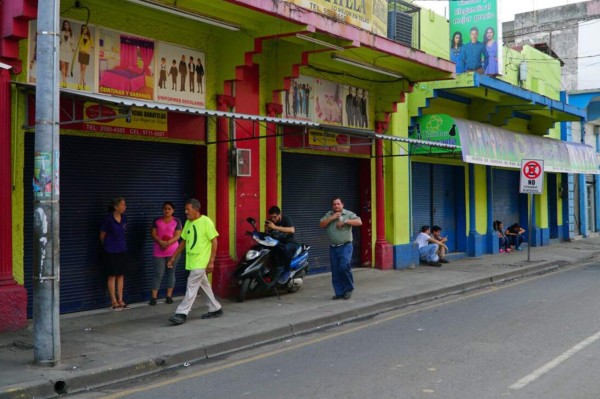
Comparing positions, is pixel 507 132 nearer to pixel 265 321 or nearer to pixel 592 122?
pixel 592 122

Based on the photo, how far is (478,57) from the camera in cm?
1869

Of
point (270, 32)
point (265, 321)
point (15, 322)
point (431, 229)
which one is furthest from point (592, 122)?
point (15, 322)

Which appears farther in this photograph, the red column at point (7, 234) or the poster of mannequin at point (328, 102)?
the poster of mannequin at point (328, 102)

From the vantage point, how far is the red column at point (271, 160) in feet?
41.0

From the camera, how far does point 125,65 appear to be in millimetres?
10078

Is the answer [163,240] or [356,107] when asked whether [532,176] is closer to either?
[356,107]

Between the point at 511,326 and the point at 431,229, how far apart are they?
30.3 ft

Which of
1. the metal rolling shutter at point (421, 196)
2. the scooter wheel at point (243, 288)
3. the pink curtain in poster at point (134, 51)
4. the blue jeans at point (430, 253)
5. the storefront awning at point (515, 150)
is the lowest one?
the scooter wheel at point (243, 288)

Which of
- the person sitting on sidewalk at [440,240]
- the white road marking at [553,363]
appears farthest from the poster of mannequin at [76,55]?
the person sitting on sidewalk at [440,240]

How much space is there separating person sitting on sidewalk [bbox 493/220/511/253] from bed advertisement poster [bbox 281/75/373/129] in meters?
7.75

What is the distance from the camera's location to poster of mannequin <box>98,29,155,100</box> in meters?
9.76

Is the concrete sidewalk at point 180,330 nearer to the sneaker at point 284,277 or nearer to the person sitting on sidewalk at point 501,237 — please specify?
the sneaker at point 284,277

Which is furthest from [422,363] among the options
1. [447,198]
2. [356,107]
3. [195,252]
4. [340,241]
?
[447,198]

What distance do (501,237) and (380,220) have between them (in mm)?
7283
